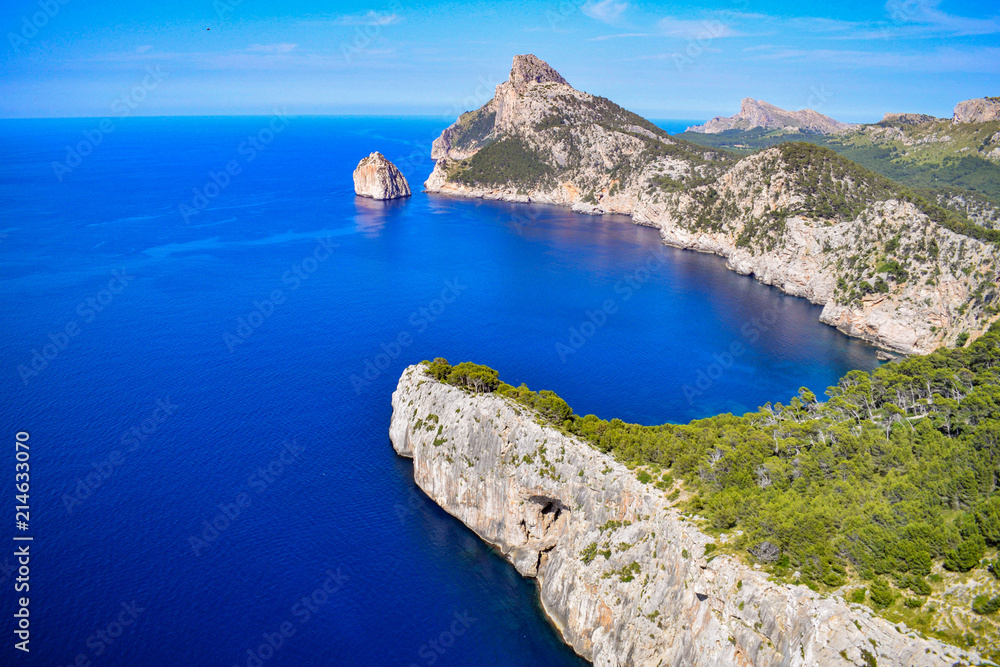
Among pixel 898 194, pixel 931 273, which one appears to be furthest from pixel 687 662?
pixel 898 194

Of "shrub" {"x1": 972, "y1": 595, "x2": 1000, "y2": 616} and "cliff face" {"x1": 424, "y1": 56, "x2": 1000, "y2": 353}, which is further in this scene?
"cliff face" {"x1": 424, "y1": 56, "x2": 1000, "y2": 353}

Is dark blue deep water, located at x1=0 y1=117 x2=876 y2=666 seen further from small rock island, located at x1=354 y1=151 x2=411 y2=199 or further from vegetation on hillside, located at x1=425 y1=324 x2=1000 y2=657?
small rock island, located at x1=354 y1=151 x2=411 y2=199

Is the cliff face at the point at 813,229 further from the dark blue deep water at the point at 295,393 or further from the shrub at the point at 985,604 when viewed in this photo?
the shrub at the point at 985,604

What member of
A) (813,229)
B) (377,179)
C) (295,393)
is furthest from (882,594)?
(377,179)

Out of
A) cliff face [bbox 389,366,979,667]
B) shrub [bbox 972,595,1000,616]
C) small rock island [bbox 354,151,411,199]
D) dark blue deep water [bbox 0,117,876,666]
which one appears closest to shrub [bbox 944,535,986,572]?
shrub [bbox 972,595,1000,616]

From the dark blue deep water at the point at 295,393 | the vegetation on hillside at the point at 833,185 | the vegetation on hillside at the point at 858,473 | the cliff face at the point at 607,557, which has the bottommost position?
the dark blue deep water at the point at 295,393

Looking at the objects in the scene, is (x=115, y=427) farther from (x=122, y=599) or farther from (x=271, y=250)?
(x=271, y=250)

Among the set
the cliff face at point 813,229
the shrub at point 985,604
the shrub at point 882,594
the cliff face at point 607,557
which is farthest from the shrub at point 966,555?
the cliff face at point 813,229
